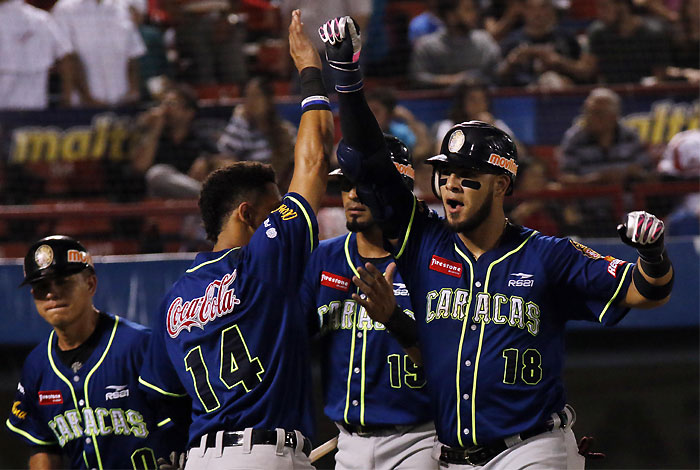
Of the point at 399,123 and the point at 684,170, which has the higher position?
the point at 399,123

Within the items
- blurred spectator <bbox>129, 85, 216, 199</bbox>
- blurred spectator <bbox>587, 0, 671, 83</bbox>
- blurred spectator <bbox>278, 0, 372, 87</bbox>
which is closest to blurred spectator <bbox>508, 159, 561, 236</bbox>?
blurred spectator <bbox>587, 0, 671, 83</bbox>

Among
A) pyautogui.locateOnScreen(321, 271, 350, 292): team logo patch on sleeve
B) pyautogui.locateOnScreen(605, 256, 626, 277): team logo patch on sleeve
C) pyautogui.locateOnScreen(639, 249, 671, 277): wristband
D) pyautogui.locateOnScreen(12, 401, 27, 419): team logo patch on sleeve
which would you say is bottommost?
pyautogui.locateOnScreen(12, 401, 27, 419): team logo patch on sleeve

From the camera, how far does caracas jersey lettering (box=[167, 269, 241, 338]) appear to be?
3.06 metres

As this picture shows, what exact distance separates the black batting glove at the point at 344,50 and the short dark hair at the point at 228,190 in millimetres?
482

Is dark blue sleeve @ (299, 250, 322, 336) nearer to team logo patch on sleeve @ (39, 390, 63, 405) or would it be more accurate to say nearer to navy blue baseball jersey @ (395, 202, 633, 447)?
navy blue baseball jersey @ (395, 202, 633, 447)

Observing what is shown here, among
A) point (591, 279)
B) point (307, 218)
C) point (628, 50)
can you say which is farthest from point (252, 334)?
point (628, 50)

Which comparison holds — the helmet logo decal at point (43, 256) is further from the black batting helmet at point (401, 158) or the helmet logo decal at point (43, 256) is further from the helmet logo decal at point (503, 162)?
the helmet logo decal at point (503, 162)

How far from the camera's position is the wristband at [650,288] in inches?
113

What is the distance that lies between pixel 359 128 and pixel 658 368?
399cm

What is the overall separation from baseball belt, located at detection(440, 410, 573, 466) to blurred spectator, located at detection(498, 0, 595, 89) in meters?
4.91

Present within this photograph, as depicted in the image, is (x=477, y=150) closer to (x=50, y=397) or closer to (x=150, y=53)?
(x=50, y=397)

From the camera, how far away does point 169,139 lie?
725 cm

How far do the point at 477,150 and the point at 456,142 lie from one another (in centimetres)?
8

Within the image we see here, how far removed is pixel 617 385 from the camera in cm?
630
